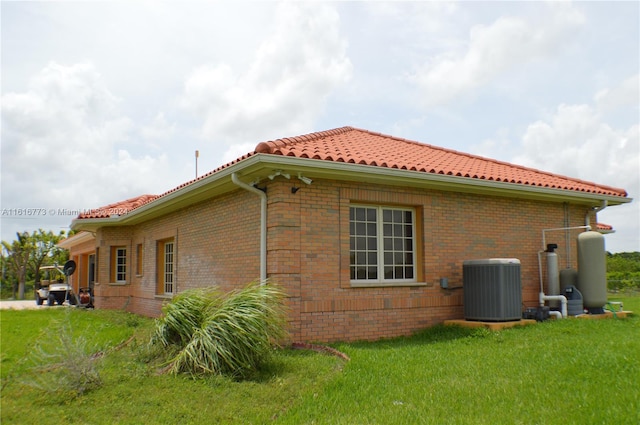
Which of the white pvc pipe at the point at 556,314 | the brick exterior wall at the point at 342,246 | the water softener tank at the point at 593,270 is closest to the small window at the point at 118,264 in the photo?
the brick exterior wall at the point at 342,246

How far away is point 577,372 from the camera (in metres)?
6.55

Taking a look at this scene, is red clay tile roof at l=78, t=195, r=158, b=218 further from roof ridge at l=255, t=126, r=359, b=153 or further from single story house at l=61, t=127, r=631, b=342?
roof ridge at l=255, t=126, r=359, b=153

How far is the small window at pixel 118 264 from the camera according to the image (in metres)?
19.1

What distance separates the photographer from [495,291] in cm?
1006

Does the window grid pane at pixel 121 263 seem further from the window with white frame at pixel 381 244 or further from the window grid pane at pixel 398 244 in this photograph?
the window grid pane at pixel 398 244

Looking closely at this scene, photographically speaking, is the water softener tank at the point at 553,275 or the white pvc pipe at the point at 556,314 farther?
the water softener tank at the point at 553,275

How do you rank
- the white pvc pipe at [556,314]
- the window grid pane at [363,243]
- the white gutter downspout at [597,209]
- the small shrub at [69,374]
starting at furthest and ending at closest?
the white gutter downspout at [597,209] < the white pvc pipe at [556,314] < the window grid pane at [363,243] < the small shrub at [69,374]

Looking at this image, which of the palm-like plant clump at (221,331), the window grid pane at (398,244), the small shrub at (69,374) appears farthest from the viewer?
the window grid pane at (398,244)

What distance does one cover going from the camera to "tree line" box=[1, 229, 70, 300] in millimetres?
32375

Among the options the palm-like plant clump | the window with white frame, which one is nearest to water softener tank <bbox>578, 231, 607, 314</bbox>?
the window with white frame

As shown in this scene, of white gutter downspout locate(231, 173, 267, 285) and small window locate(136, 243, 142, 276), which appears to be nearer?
white gutter downspout locate(231, 173, 267, 285)

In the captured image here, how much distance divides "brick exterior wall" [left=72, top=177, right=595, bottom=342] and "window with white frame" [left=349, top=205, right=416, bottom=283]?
8.2 inches

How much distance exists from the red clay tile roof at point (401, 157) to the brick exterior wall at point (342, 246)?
58 cm

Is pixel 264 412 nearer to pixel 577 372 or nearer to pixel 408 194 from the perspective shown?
pixel 577 372
